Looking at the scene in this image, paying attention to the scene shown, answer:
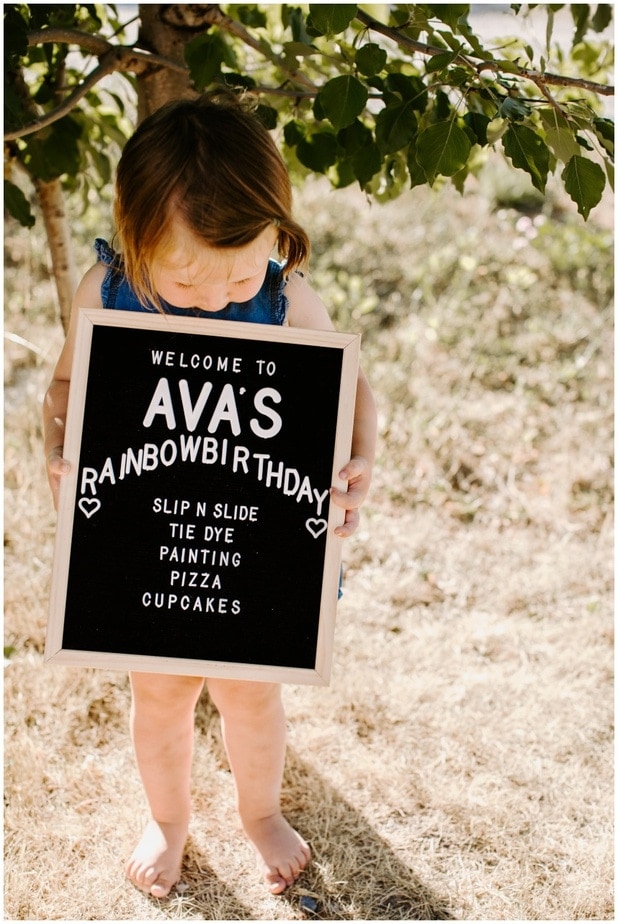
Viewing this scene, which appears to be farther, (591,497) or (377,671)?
(591,497)

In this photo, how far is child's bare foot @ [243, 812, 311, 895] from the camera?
1860 mm

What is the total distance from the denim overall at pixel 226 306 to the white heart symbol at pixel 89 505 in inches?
13.8

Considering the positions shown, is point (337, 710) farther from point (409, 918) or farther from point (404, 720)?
point (409, 918)

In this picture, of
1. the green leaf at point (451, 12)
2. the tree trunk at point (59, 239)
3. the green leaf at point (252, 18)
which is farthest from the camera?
the tree trunk at point (59, 239)

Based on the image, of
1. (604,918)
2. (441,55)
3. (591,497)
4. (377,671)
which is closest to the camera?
(441,55)

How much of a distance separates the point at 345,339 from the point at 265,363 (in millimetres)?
147

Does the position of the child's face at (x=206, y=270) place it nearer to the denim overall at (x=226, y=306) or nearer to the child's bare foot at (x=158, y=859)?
the denim overall at (x=226, y=306)

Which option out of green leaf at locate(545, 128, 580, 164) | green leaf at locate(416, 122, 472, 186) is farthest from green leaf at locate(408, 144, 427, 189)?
green leaf at locate(545, 128, 580, 164)

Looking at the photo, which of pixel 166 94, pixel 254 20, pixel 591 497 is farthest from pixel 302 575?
pixel 591 497

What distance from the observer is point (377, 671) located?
2.45 metres

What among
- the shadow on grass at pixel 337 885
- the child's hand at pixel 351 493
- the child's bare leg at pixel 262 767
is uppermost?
the child's hand at pixel 351 493

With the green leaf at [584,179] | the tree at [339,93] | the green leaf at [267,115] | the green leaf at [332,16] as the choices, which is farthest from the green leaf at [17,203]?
the green leaf at [584,179]

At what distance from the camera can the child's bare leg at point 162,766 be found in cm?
176

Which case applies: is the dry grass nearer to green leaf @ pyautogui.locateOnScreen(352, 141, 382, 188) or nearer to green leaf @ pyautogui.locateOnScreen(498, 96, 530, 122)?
green leaf @ pyautogui.locateOnScreen(352, 141, 382, 188)
